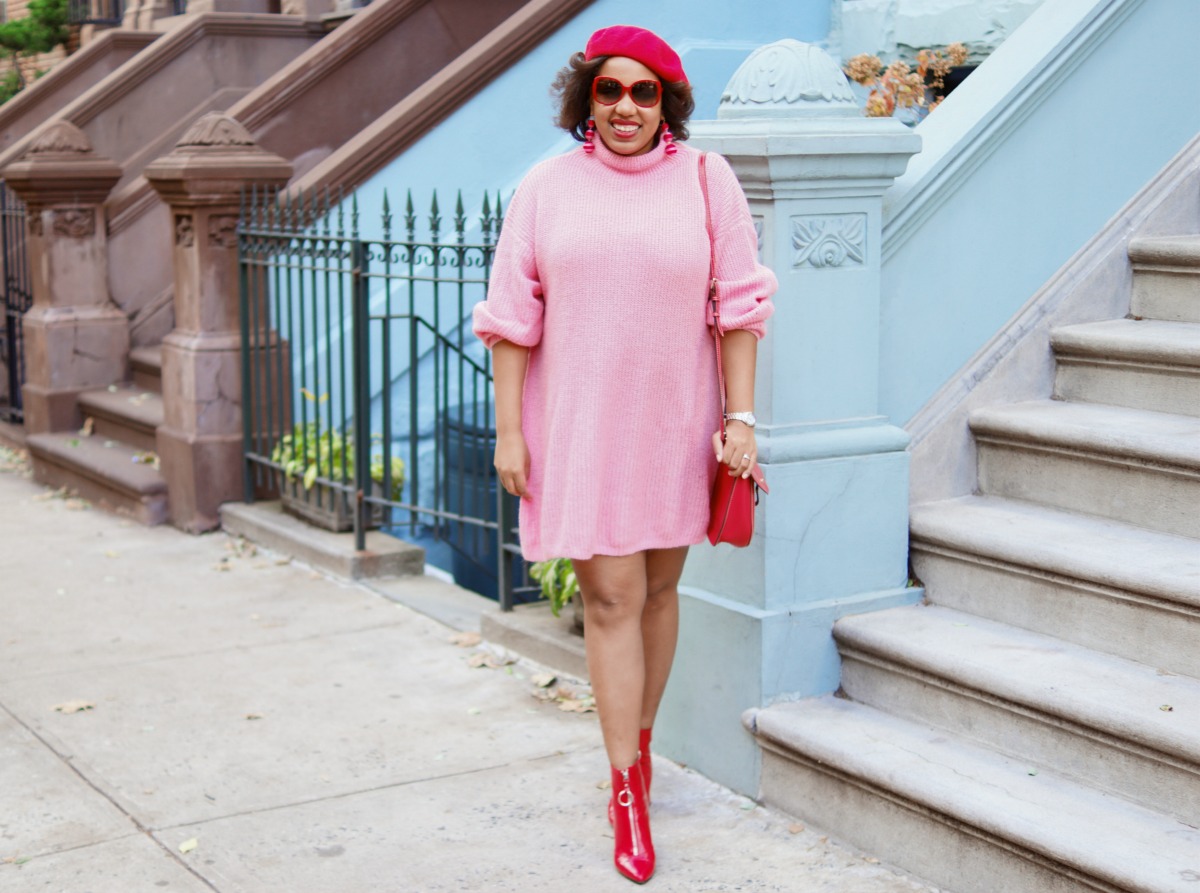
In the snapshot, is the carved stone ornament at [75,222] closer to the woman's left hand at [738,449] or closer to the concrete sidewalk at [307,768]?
the concrete sidewalk at [307,768]

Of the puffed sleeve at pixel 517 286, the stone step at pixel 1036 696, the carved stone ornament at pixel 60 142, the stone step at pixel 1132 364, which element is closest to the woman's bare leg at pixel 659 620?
the stone step at pixel 1036 696

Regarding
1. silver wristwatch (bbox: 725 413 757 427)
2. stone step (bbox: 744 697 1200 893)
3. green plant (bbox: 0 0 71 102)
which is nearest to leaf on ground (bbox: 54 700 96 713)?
stone step (bbox: 744 697 1200 893)

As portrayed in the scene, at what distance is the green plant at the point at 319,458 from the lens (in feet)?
24.4

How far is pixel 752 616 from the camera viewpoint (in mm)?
4180

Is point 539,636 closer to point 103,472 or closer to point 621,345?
point 621,345

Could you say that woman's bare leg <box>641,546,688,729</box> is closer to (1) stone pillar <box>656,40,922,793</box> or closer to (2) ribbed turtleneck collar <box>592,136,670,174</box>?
(1) stone pillar <box>656,40,922,793</box>

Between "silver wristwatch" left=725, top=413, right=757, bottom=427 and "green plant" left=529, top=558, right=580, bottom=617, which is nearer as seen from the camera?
"silver wristwatch" left=725, top=413, right=757, bottom=427

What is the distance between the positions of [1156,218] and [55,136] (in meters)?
7.24

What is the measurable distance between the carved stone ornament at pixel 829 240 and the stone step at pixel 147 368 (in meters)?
6.38

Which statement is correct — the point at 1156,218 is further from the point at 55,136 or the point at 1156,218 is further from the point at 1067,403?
the point at 55,136

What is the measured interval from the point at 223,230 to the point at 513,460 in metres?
4.82

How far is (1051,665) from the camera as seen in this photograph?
3.84 metres

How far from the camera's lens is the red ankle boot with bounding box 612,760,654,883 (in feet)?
12.4

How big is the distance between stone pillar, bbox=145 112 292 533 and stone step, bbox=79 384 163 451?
0.64m
